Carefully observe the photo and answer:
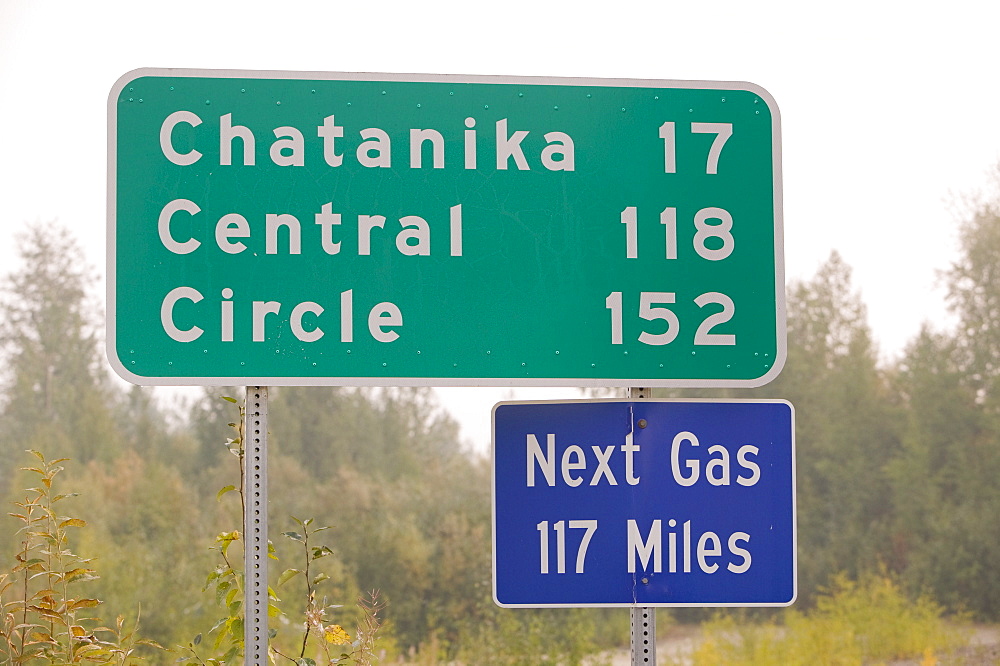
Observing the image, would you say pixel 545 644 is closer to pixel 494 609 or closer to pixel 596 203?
pixel 494 609

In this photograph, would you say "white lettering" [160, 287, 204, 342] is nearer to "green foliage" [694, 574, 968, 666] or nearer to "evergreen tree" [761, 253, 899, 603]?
"green foliage" [694, 574, 968, 666]

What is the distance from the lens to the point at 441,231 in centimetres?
163

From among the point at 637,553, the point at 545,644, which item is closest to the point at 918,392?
the point at 545,644

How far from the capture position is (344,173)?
1.63m

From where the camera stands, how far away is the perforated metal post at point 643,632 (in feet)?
5.48

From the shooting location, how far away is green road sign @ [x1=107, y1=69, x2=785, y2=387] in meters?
1.58

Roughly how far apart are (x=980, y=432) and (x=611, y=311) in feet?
25.3

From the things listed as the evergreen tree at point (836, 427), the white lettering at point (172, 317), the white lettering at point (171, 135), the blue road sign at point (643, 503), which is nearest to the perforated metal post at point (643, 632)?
the blue road sign at point (643, 503)

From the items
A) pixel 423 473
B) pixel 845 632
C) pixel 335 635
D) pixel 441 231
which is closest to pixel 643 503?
pixel 441 231

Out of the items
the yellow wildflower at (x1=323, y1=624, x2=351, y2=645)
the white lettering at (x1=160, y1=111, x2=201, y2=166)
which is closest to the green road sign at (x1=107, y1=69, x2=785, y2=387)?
the white lettering at (x1=160, y1=111, x2=201, y2=166)

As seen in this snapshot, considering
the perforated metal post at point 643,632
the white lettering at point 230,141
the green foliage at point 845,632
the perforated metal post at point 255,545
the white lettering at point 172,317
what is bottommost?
the green foliage at point 845,632

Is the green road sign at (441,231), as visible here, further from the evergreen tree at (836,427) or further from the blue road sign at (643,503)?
the evergreen tree at (836,427)

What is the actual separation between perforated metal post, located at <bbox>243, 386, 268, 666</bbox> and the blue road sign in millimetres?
425

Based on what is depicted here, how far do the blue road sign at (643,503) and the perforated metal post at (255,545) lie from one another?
1.39ft
